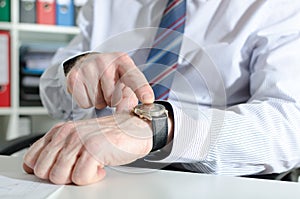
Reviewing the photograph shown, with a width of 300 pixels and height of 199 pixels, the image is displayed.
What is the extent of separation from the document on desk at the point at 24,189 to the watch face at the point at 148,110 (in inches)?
7.0

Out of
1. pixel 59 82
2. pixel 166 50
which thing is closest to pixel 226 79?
pixel 166 50

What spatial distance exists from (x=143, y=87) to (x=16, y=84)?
5.85ft

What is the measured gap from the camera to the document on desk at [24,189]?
2.08 feet

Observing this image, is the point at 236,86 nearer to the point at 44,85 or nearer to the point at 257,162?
the point at 257,162

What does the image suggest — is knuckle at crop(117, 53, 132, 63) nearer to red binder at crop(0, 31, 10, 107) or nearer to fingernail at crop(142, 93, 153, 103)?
fingernail at crop(142, 93, 153, 103)

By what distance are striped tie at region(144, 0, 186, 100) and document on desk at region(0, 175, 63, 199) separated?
0.24 m

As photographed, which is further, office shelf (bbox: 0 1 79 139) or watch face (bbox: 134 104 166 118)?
office shelf (bbox: 0 1 79 139)

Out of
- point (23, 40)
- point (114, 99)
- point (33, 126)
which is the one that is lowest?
point (33, 126)

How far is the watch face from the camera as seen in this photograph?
0.74 metres

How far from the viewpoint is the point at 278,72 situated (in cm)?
104

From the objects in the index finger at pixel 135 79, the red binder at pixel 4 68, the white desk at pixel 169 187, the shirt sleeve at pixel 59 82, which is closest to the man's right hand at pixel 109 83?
the index finger at pixel 135 79

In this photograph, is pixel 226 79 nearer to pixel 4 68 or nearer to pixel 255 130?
pixel 255 130

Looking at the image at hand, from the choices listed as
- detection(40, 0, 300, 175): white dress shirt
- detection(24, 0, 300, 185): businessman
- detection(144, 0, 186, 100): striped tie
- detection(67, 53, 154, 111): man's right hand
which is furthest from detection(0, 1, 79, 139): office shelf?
detection(67, 53, 154, 111): man's right hand

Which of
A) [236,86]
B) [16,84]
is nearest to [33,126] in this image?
[16,84]
